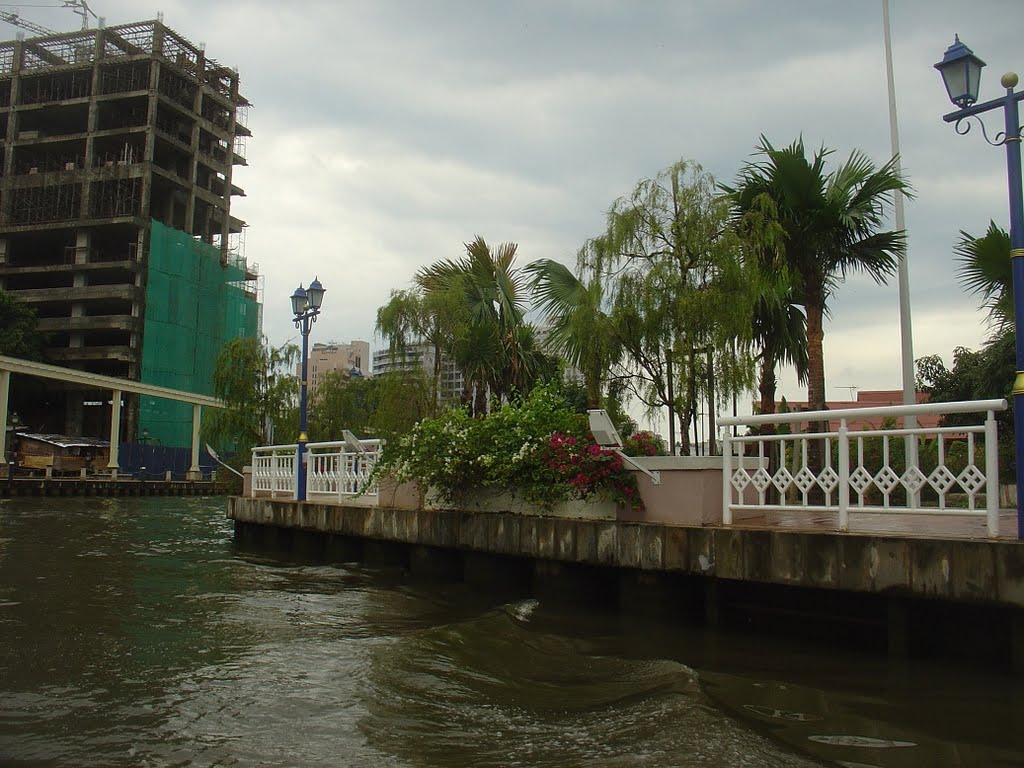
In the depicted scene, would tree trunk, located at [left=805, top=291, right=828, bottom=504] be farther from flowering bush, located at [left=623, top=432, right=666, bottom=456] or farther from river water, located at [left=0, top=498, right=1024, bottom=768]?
river water, located at [left=0, top=498, right=1024, bottom=768]

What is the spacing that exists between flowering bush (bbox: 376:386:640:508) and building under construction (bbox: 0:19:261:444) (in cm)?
5044

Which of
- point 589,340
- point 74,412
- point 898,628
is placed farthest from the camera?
point 74,412

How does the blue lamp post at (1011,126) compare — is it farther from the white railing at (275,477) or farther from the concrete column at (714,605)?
the white railing at (275,477)

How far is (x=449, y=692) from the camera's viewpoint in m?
5.98

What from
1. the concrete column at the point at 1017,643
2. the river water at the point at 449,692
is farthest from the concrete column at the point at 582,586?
the concrete column at the point at 1017,643

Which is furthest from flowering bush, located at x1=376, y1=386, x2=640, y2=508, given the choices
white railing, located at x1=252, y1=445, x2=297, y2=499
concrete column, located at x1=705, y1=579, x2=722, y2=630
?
white railing, located at x1=252, y1=445, x2=297, y2=499

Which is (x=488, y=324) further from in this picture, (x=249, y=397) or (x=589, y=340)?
(x=249, y=397)

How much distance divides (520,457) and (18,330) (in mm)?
55373

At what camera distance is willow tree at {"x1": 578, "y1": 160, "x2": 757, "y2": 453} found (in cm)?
1259

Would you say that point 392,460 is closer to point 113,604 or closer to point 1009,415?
point 113,604

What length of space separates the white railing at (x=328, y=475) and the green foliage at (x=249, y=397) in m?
20.3

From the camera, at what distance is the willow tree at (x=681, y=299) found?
496 inches

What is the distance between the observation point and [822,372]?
12.0 metres

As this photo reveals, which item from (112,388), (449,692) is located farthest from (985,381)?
(112,388)
